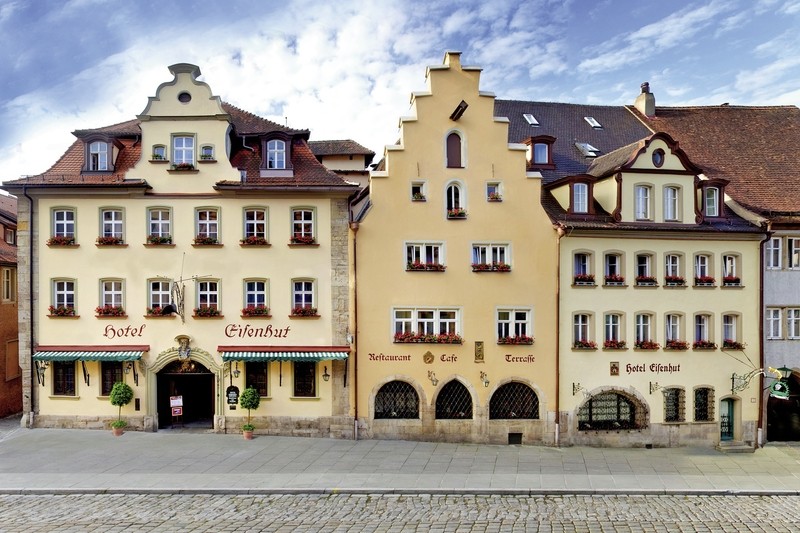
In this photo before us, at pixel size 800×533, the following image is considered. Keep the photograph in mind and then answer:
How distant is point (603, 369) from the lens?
80.2 ft

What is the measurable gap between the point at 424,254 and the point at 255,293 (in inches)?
272

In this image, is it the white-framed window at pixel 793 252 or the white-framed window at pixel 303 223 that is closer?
the white-framed window at pixel 303 223

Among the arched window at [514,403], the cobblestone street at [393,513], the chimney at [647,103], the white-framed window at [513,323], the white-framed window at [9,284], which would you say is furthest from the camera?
the chimney at [647,103]

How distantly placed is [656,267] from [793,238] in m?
6.36

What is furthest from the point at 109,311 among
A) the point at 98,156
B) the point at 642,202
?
the point at 642,202

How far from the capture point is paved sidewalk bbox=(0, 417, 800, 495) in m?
17.8

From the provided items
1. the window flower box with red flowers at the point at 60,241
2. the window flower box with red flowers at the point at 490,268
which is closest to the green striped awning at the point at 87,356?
the window flower box with red flowers at the point at 60,241

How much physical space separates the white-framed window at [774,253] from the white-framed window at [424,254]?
13.9 metres

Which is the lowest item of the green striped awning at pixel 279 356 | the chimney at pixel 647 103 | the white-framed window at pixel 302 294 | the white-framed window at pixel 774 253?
the green striped awning at pixel 279 356

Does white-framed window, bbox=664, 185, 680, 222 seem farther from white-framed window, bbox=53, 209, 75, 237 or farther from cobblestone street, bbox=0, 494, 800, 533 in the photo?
white-framed window, bbox=53, 209, 75, 237

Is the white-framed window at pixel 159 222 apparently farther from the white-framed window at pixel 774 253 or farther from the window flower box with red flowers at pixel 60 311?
the white-framed window at pixel 774 253

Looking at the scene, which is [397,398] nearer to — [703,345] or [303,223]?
[303,223]

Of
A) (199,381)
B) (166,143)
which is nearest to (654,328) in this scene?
(199,381)

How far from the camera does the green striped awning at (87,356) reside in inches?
912
